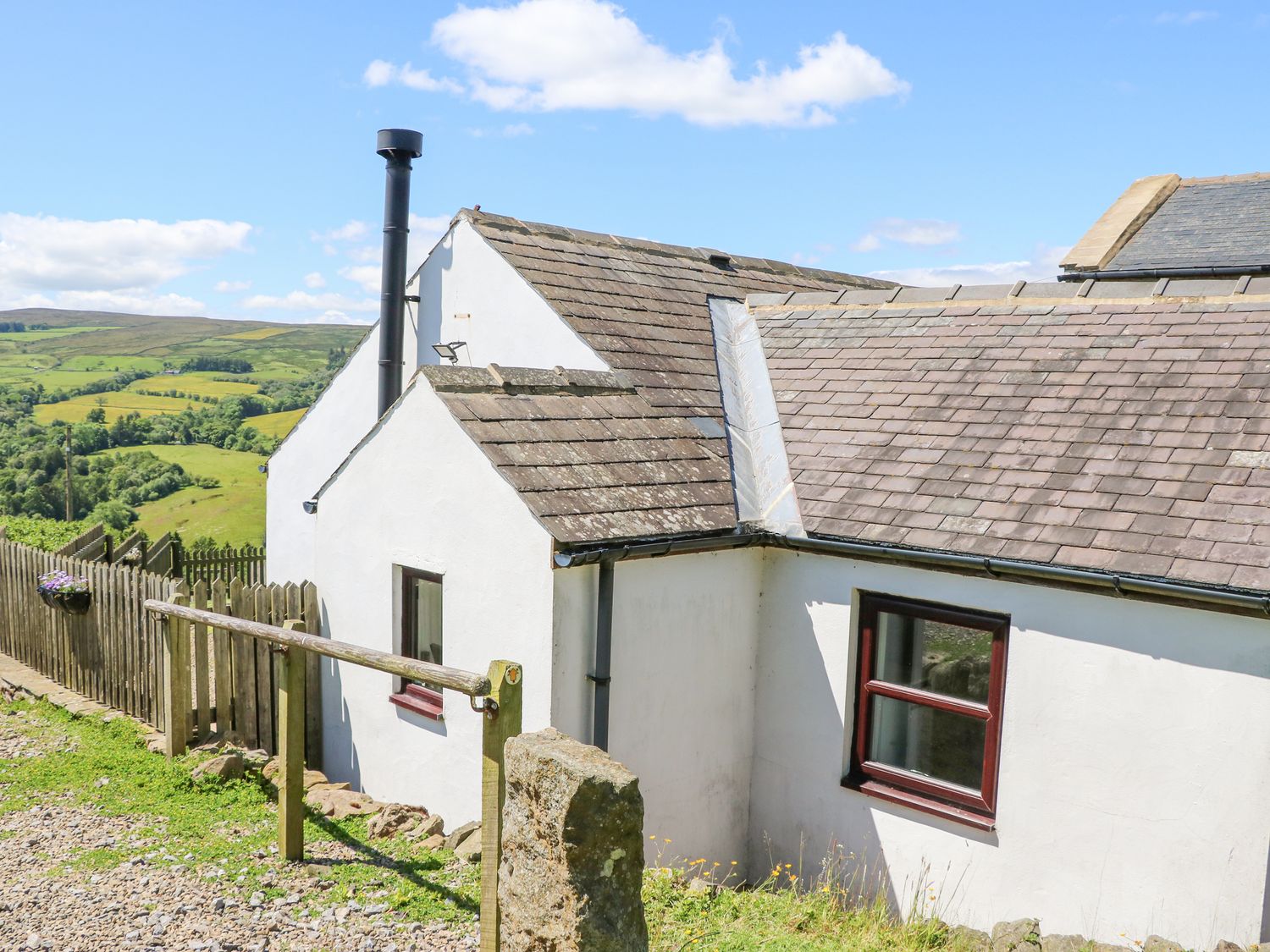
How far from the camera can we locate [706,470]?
8.74 metres

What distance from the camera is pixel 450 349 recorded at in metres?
11.3

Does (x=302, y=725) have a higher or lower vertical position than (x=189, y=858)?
higher

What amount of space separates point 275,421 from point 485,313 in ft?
204

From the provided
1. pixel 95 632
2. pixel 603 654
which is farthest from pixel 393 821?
pixel 95 632

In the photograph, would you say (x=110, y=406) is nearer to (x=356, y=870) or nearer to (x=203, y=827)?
(x=203, y=827)

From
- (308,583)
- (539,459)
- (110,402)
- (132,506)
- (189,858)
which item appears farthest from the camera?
(110,402)

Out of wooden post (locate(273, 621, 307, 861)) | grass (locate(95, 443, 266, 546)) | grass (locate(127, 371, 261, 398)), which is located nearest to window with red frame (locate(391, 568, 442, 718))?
wooden post (locate(273, 621, 307, 861))

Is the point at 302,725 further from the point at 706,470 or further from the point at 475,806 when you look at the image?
the point at 706,470

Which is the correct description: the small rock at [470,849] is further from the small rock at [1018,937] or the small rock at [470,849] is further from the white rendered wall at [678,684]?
the small rock at [1018,937]

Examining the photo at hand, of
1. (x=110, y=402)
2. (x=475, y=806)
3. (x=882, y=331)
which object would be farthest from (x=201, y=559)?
(x=110, y=402)

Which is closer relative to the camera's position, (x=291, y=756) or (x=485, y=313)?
(x=291, y=756)

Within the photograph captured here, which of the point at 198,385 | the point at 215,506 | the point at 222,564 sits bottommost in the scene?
the point at 215,506

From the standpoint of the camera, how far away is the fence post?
8.99m

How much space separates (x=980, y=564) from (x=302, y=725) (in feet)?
16.8
